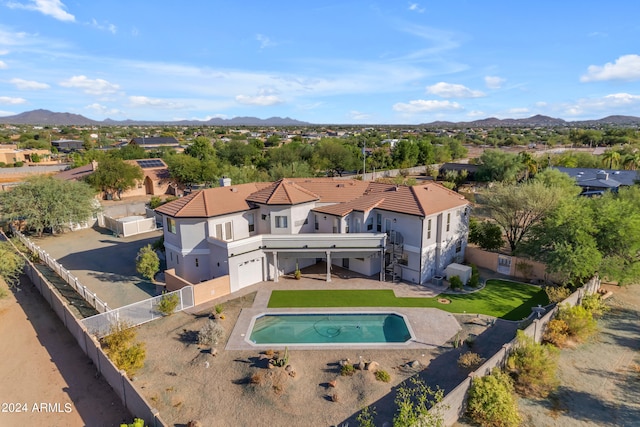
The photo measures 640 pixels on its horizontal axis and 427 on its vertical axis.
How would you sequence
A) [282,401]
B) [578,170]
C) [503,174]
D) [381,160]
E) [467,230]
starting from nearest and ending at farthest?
[282,401]
[467,230]
[578,170]
[503,174]
[381,160]

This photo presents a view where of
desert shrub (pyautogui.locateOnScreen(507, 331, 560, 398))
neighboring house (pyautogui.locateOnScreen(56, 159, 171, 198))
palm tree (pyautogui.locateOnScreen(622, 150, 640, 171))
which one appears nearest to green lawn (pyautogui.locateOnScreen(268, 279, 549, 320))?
desert shrub (pyautogui.locateOnScreen(507, 331, 560, 398))

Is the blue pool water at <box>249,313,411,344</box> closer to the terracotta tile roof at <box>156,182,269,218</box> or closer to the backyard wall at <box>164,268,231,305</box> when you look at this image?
the backyard wall at <box>164,268,231,305</box>

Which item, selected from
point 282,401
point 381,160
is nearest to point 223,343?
point 282,401

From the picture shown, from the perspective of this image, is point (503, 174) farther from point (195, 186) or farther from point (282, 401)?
point (282, 401)

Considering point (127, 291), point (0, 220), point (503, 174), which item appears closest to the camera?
point (127, 291)

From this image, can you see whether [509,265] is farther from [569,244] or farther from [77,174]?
[77,174]

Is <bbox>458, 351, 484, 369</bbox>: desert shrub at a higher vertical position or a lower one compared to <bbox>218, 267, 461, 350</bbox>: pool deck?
higher

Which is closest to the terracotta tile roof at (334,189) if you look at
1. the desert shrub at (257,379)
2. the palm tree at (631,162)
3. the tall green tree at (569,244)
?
the tall green tree at (569,244)
